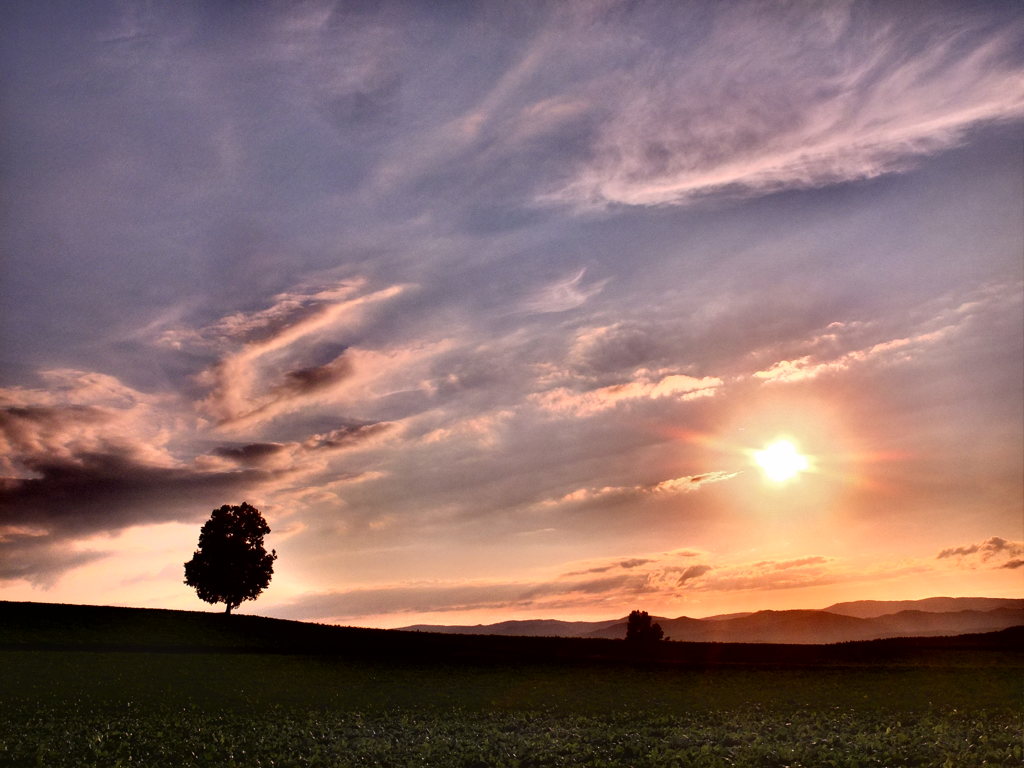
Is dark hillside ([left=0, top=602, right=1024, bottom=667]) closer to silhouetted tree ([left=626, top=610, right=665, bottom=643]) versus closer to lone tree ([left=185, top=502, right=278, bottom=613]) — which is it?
lone tree ([left=185, top=502, right=278, bottom=613])

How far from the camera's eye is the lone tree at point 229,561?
346ft

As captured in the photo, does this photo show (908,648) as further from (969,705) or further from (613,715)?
(613,715)

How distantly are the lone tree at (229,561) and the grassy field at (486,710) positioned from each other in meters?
28.4

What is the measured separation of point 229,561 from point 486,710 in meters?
69.3

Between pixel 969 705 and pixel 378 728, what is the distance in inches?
1279

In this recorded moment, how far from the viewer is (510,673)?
63.9 meters

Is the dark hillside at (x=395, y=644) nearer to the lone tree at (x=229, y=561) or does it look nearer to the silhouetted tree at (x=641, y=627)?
the lone tree at (x=229, y=561)

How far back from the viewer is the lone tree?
346 feet

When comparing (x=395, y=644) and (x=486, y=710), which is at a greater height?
(x=395, y=644)

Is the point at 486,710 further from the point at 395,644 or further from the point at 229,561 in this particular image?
the point at 229,561

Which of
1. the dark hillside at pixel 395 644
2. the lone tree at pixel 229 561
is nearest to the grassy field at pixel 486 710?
the dark hillside at pixel 395 644

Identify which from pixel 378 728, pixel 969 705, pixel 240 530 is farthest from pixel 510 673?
pixel 240 530

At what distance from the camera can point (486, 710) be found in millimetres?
46250

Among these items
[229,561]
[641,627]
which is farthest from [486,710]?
[641,627]
